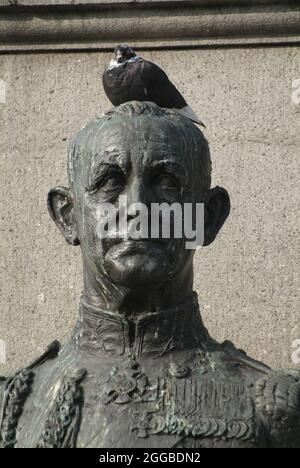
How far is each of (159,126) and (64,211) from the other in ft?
1.11

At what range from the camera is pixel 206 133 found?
4.08 meters

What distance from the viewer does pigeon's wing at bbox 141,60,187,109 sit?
3061mm

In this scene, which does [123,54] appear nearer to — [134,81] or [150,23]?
[134,81]

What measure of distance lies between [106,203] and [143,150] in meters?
0.15

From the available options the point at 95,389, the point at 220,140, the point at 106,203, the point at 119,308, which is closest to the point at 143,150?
the point at 106,203

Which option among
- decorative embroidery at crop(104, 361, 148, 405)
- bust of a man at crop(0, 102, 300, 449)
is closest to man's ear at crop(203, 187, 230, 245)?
bust of a man at crop(0, 102, 300, 449)

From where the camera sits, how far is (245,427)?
2.74m

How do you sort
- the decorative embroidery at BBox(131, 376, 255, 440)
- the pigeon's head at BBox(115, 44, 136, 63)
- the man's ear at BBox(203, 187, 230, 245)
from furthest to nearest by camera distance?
the pigeon's head at BBox(115, 44, 136, 63) < the man's ear at BBox(203, 187, 230, 245) < the decorative embroidery at BBox(131, 376, 255, 440)

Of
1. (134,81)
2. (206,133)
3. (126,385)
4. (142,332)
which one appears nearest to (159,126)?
(134,81)

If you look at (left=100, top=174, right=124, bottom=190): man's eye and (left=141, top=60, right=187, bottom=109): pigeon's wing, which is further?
(left=141, top=60, right=187, bottom=109): pigeon's wing

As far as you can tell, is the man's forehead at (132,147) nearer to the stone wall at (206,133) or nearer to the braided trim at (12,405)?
the braided trim at (12,405)

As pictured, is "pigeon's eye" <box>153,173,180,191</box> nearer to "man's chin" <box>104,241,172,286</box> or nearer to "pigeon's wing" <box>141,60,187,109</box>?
"man's chin" <box>104,241,172,286</box>

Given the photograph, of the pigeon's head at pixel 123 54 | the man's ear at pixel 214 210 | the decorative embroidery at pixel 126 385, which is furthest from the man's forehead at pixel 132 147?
the decorative embroidery at pixel 126 385
